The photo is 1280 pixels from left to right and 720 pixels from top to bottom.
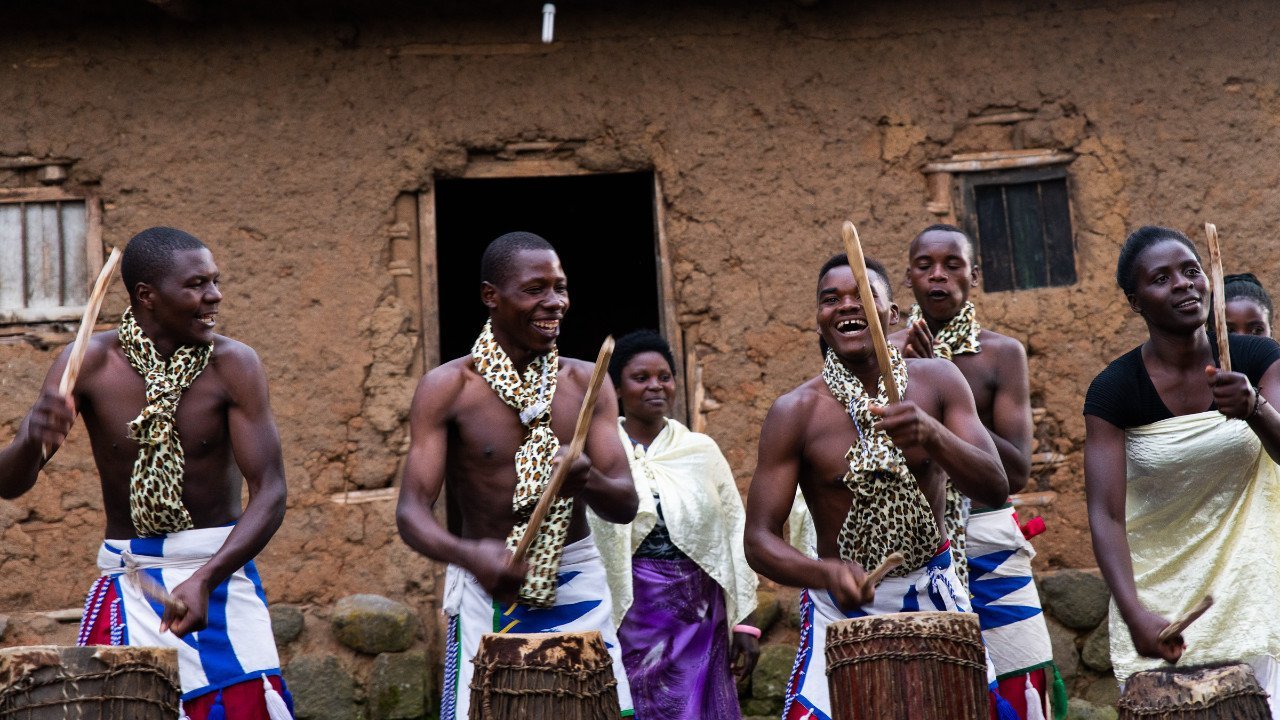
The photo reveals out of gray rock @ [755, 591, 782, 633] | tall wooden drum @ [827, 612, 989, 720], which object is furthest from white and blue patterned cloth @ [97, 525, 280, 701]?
gray rock @ [755, 591, 782, 633]

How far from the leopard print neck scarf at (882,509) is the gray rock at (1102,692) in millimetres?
3495

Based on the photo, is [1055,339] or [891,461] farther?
[1055,339]

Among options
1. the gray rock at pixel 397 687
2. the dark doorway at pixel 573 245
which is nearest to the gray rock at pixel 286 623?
the gray rock at pixel 397 687

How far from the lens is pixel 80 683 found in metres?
3.65

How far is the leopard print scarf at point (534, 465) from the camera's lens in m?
4.46

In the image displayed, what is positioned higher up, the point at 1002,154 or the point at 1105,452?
the point at 1002,154

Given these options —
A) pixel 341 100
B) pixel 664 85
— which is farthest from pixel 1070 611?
pixel 341 100

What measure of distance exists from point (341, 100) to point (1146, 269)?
4.54 meters

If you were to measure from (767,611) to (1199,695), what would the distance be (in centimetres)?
371

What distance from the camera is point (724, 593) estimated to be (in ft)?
20.1

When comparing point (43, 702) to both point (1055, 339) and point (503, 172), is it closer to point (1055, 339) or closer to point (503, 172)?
point (503, 172)

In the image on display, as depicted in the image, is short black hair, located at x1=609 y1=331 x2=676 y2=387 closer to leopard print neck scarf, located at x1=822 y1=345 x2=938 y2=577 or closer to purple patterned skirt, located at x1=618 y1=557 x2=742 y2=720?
purple patterned skirt, located at x1=618 y1=557 x2=742 y2=720

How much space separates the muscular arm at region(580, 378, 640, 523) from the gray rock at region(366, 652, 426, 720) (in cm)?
290

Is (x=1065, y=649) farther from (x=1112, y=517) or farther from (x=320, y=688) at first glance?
(x=320, y=688)
